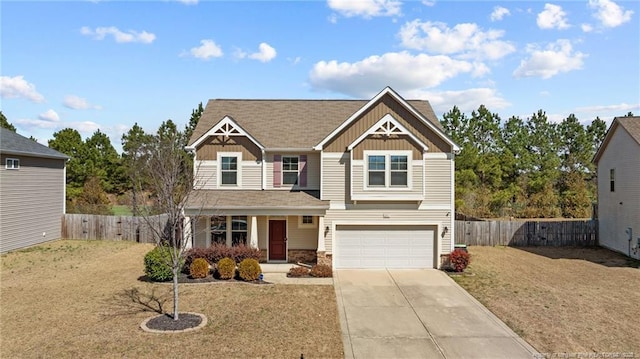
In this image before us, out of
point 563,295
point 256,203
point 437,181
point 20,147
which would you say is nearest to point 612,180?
point 437,181

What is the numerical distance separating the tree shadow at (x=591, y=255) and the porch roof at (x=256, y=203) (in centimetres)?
1306

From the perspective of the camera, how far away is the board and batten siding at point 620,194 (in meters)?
19.9

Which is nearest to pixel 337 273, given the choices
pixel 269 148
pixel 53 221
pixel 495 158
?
pixel 269 148

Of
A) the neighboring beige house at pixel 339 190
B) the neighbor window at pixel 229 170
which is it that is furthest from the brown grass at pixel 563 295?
the neighbor window at pixel 229 170

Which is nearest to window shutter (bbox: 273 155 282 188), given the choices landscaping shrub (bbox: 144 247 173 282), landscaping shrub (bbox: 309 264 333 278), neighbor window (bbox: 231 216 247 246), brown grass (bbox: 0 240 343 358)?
Answer: neighbor window (bbox: 231 216 247 246)

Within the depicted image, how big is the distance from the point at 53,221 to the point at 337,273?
18.6 m

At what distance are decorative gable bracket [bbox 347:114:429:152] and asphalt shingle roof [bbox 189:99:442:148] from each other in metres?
2.56

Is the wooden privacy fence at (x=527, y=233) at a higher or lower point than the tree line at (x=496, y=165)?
lower

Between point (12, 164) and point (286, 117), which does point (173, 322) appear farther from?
point (12, 164)

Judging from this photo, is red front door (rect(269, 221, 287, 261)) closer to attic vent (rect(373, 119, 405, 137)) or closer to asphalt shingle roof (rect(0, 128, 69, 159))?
attic vent (rect(373, 119, 405, 137))

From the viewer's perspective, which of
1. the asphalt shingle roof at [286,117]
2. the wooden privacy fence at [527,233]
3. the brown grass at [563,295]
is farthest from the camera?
the wooden privacy fence at [527,233]

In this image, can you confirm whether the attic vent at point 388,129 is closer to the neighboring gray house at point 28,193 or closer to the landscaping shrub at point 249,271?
the landscaping shrub at point 249,271

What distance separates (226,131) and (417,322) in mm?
12417

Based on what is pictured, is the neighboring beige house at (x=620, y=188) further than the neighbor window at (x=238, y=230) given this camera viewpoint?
Yes
